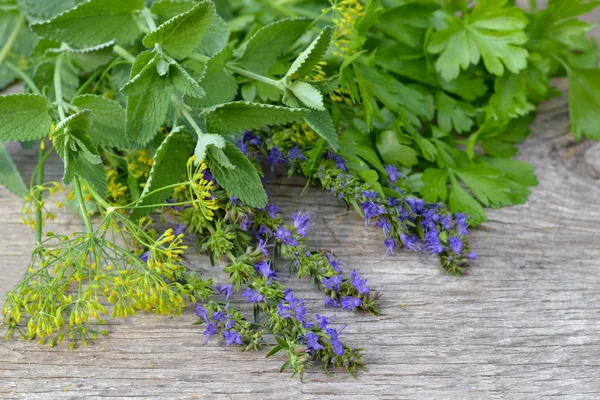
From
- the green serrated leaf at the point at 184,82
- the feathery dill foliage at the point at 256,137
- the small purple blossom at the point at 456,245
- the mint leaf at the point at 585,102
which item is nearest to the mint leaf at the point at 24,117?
the feathery dill foliage at the point at 256,137

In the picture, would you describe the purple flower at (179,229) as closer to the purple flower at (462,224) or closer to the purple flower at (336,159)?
the purple flower at (336,159)

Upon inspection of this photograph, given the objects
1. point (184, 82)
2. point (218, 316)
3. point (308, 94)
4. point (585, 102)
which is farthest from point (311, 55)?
point (585, 102)

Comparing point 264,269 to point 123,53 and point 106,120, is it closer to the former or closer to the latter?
point 106,120

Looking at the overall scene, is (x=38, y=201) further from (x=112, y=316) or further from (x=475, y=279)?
(x=475, y=279)

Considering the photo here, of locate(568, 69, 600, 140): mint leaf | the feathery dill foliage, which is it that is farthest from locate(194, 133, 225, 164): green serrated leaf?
locate(568, 69, 600, 140): mint leaf

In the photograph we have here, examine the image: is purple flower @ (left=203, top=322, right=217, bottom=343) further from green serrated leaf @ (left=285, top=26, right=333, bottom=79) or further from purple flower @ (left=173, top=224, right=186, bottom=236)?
green serrated leaf @ (left=285, top=26, right=333, bottom=79)

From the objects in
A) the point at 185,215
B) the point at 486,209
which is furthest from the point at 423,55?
the point at 185,215
